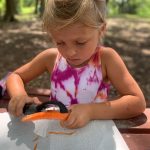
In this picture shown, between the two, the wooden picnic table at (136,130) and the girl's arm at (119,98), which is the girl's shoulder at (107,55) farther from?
the wooden picnic table at (136,130)

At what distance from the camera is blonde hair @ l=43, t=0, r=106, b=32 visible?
3.70 ft

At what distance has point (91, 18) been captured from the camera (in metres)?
1.17

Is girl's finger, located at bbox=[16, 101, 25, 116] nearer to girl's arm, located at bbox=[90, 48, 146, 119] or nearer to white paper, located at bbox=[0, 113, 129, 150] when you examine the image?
white paper, located at bbox=[0, 113, 129, 150]

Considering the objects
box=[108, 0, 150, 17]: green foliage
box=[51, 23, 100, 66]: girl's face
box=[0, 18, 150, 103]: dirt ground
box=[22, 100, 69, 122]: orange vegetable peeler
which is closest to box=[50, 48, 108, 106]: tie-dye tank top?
box=[51, 23, 100, 66]: girl's face

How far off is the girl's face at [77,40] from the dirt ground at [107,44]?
6.65ft

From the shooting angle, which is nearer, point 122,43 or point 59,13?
point 59,13

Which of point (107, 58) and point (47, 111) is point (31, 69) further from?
point (47, 111)

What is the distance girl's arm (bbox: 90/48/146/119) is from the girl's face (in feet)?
0.30

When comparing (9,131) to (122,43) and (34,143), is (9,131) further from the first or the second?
(122,43)

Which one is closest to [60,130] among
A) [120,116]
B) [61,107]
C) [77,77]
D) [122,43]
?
[61,107]

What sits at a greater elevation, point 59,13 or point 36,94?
point 59,13

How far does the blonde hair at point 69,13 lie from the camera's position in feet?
3.70

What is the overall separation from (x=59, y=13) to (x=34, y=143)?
40cm

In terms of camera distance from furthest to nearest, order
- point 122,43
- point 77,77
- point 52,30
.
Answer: point 122,43 < point 77,77 < point 52,30
